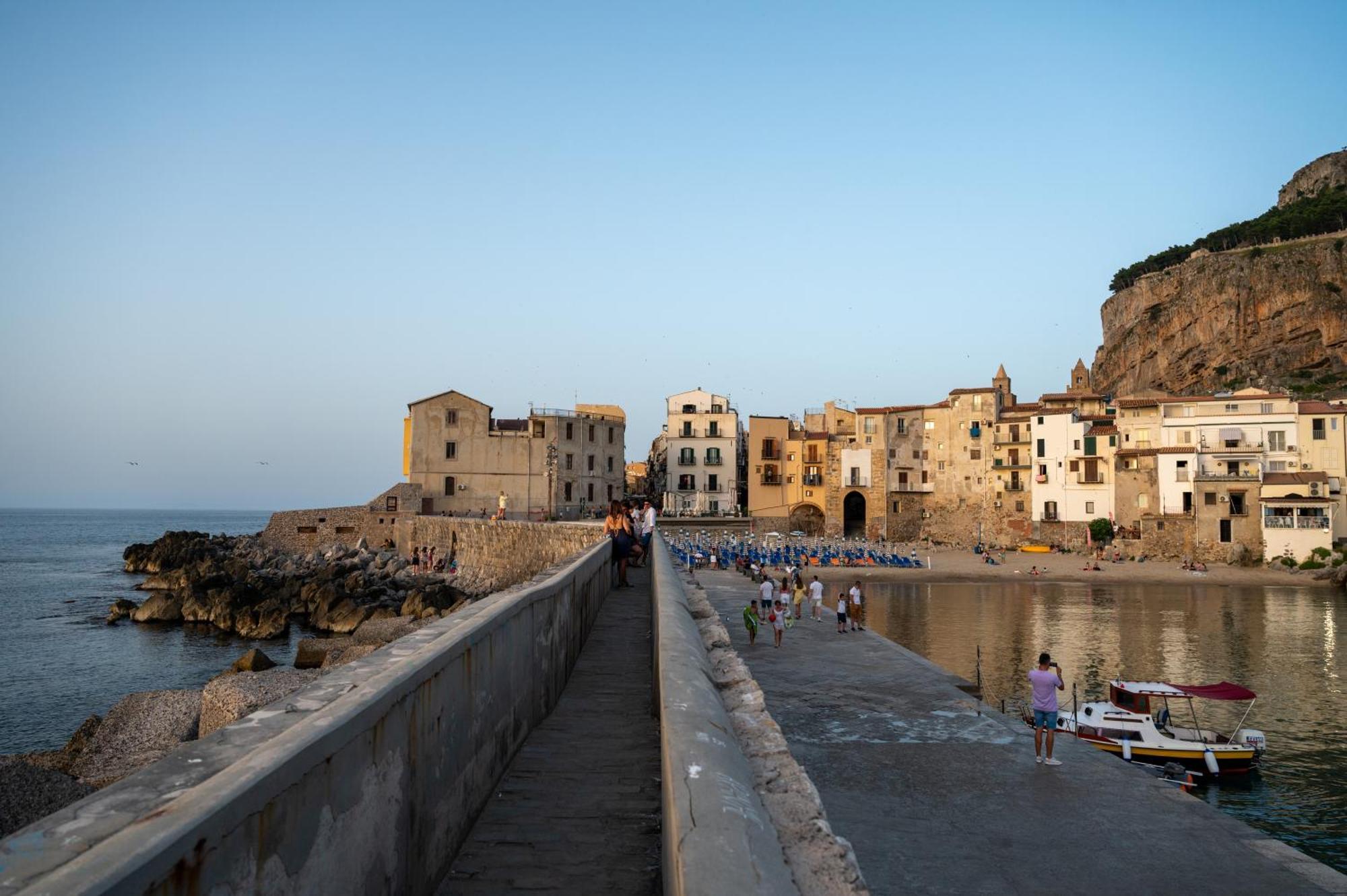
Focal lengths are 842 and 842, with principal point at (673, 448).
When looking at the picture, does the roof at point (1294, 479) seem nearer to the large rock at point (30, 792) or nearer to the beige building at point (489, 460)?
the beige building at point (489, 460)

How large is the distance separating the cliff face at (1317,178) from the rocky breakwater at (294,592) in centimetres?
13772

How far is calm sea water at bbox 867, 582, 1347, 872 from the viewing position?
62.7ft

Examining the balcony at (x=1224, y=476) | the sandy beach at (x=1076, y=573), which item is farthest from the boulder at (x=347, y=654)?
the balcony at (x=1224, y=476)

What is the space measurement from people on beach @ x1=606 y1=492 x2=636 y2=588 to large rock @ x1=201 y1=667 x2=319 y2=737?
6.58 meters

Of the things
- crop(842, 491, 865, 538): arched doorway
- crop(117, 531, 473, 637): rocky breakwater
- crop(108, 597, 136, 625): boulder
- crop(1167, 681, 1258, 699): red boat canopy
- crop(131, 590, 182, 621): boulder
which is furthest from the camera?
crop(842, 491, 865, 538): arched doorway

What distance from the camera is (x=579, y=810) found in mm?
5461

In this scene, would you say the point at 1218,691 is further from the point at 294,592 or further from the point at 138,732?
the point at 294,592

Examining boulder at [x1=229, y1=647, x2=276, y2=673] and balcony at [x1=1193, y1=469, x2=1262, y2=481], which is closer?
boulder at [x1=229, y1=647, x2=276, y2=673]

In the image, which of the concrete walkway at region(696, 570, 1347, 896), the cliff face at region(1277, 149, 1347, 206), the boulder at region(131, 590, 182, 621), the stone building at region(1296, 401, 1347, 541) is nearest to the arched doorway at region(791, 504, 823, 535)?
the stone building at region(1296, 401, 1347, 541)

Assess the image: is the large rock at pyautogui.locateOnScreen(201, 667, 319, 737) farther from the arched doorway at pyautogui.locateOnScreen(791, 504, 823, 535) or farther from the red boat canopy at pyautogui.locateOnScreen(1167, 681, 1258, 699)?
the arched doorway at pyautogui.locateOnScreen(791, 504, 823, 535)

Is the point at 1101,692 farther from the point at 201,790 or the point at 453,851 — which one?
the point at 201,790

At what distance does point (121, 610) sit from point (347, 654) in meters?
30.9

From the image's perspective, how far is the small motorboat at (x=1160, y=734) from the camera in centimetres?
2030

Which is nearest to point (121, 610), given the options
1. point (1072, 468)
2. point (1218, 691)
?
point (1218, 691)
